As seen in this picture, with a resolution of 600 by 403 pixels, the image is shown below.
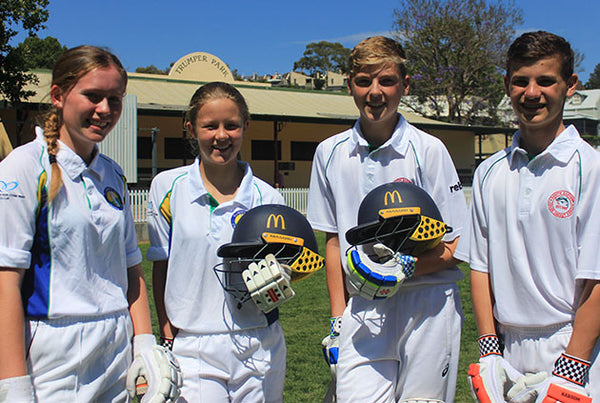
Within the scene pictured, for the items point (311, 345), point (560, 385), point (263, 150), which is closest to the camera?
point (560, 385)

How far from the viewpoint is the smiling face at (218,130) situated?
3389 millimetres

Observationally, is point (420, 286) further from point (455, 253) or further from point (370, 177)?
point (370, 177)

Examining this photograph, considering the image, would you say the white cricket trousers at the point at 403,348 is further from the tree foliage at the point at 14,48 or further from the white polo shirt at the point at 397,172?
the tree foliage at the point at 14,48

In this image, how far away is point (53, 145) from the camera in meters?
2.73

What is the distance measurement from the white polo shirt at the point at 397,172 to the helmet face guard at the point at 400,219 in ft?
0.77

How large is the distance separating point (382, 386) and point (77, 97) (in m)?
2.13

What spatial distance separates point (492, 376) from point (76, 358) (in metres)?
1.90

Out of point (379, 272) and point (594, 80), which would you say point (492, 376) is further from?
point (594, 80)

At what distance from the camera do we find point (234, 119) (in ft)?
11.2

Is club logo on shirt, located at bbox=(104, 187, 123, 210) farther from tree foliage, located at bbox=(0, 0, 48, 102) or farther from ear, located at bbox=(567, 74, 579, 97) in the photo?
tree foliage, located at bbox=(0, 0, 48, 102)

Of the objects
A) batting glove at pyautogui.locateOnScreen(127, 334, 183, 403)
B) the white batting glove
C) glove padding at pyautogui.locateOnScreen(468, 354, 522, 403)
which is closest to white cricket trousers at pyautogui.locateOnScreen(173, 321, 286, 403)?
batting glove at pyautogui.locateOnScreen(127, 334, 183, 403)

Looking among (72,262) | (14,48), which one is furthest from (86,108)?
(14,48)

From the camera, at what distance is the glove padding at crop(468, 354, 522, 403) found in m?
2.86

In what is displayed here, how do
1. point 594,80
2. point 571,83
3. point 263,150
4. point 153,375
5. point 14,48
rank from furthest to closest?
point 594,80
point 263,150
point 14,48
point 571,83
point 153,375
